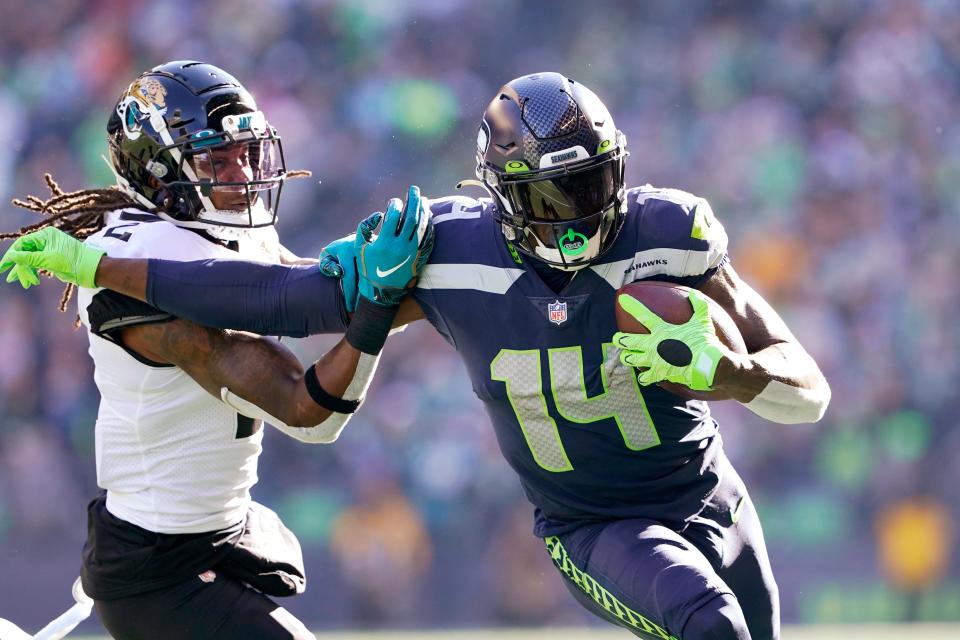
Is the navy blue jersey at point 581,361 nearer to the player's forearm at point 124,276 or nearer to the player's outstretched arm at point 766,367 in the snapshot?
the player's outstretched arm at point 766,367

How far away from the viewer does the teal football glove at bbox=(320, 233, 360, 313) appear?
278 cm

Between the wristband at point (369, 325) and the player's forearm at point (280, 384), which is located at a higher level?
the wristband at point (369, 325)

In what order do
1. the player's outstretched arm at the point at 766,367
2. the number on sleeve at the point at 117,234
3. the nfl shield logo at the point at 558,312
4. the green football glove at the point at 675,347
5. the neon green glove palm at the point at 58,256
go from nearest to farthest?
the green football glove at the point at 675,347 → the player's outstretched arm at the point at 766,367 → the nfl shield logo at the point at 558,312 → the neon green glove palm at the point at 58,256 → the number on sleeve at the point at 117,234

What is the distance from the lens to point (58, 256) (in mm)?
2754

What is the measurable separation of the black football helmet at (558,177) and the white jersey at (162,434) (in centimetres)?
69

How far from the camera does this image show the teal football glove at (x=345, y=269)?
2775 millimetres

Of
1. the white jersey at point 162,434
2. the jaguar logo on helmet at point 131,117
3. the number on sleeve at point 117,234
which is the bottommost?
the white jersey at point 162,434

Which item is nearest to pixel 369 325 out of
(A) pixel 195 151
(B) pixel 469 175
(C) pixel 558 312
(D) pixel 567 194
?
(C) pixel 558 312

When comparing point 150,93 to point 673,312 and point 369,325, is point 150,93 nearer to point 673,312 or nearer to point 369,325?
point 369,325

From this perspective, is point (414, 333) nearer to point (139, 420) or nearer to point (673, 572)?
point (139, 420)

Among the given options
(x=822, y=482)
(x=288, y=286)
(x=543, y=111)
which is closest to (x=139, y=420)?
(x=288, y=286)

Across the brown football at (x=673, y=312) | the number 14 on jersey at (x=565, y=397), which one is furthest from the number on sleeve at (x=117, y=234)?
the brown football at (x=673, y=312)

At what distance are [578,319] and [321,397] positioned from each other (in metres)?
0.60

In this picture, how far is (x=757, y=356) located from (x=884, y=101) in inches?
182
